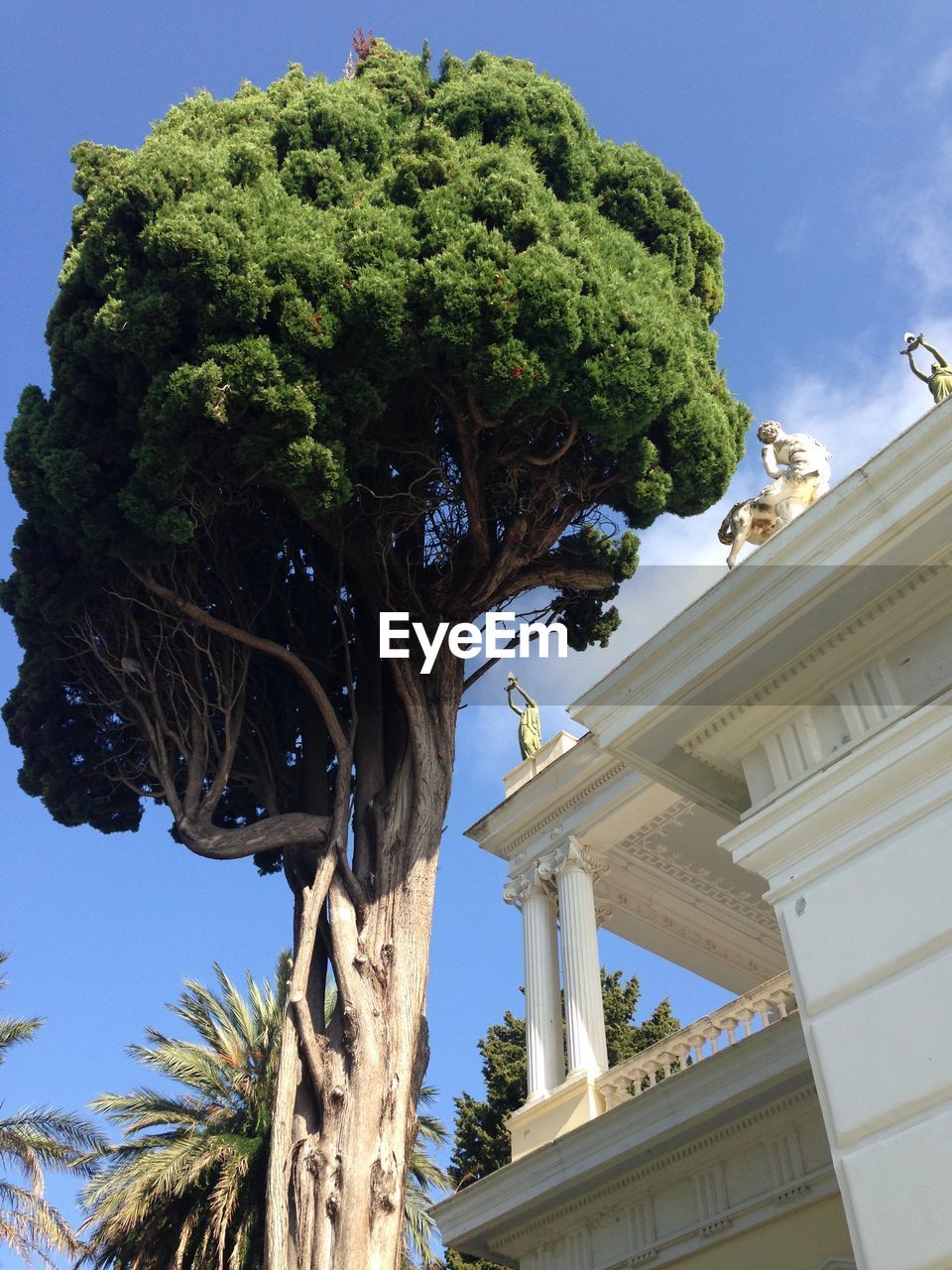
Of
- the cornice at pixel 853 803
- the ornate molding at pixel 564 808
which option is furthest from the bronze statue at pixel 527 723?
the cornice at pixel 853 803

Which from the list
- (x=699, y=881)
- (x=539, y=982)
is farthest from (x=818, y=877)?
(x=699, y=881)

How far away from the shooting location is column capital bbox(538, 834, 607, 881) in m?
13.0

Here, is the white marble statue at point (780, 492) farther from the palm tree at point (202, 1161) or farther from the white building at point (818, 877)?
the palm tree at point (202, 1161)

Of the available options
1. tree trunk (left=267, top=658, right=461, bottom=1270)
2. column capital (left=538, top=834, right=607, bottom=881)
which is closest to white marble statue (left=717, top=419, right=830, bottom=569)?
tree trunk (left=267, top=658, right=461, bottom=1270)

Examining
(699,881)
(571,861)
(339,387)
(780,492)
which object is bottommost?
(780,492)

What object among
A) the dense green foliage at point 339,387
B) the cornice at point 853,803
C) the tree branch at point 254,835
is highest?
the dense green foliage at point 339,387

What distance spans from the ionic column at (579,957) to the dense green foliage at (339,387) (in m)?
2.51

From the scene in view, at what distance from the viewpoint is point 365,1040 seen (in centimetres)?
935

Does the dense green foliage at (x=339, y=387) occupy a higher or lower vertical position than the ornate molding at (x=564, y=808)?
higher

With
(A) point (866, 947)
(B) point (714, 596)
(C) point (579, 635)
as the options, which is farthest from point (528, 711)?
(A) point (866, 947)

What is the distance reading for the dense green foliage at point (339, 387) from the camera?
1009 cm

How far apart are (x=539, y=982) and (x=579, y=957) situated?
2.41ft

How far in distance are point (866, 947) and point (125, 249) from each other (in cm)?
855

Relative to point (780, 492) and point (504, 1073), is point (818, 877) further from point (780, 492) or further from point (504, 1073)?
point (504, 1073)
